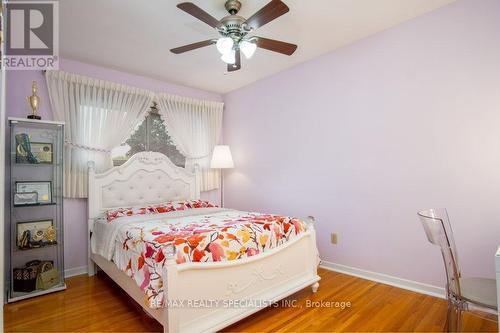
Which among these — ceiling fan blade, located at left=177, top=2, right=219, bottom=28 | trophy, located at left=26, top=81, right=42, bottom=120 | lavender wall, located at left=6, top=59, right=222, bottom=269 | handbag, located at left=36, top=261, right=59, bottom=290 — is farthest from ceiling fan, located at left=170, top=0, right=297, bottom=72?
handbag, located at left=36, top=261, right=59, bottom=290

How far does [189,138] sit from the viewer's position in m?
4.24

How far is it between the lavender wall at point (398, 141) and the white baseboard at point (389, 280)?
57 millimetres

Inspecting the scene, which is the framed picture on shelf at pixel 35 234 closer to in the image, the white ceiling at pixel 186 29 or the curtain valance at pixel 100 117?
the curtain valance at pixel 100 117

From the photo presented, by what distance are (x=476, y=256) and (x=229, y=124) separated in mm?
3555

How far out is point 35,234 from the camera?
9.12 ft

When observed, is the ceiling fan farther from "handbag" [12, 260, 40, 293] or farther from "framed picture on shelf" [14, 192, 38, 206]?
"handbag" [12, 260, 40, 293]

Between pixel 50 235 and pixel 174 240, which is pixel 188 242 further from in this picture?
pixel 50 235

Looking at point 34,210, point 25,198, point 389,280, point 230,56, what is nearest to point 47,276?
point 34,210

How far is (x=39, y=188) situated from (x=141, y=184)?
108 cm

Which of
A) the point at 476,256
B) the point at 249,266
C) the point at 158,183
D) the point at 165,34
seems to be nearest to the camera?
the point at 249,266

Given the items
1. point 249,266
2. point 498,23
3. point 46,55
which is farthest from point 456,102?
point 46,55

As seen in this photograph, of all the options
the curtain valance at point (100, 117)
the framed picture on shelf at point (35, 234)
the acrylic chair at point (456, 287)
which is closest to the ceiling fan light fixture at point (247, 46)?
the acrylic chair at point (456, 287)

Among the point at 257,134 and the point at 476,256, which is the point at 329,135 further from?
the point at 476,256

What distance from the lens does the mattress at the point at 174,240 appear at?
1.85 meters
